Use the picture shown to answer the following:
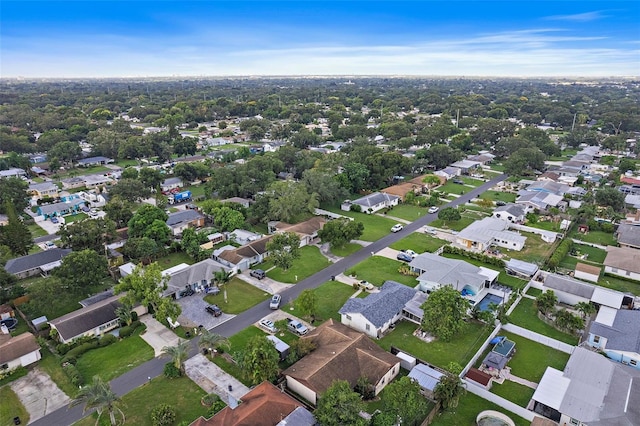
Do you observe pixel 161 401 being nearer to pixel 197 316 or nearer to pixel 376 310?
pixel 197 316

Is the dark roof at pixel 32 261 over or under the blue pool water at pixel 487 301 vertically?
over

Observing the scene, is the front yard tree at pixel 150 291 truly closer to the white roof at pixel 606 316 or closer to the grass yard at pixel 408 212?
the white roof at pixel 606 316

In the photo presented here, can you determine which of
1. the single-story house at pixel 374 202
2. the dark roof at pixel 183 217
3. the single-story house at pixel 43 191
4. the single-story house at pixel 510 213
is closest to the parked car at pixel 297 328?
the dark roof at pixel 183 217

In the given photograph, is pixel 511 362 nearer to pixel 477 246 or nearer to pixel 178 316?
pixel 477 246

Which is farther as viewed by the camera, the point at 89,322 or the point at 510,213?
the point at 510,213

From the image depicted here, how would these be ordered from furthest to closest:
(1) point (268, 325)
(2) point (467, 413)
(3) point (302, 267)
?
(3) point (302, 267) < (1) point (268, 325) < (2) point (467, 413)

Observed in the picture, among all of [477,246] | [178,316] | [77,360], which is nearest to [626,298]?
[477,246]

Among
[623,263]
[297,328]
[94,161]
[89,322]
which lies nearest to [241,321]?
[297,328]
